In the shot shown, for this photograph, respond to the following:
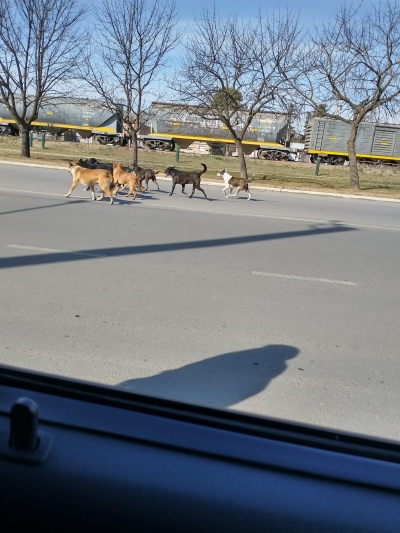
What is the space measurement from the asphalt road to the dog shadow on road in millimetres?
16

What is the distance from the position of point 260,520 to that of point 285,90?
2405 centimetres

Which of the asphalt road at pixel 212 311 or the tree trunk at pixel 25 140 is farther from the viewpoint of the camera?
the tree trunk at pixel 25 140

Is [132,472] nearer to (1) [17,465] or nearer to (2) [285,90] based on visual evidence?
(1) [17,465]

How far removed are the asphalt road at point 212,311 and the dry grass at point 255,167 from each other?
14413 millimetres

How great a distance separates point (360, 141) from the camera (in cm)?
4388

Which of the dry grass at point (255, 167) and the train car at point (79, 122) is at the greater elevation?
the train car at point (79, 122)

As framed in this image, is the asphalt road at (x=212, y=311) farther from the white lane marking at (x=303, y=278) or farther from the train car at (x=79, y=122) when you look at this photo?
the train car at (x=79, y=122)

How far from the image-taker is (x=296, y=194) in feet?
76.7

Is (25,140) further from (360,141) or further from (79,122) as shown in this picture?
(360,141)

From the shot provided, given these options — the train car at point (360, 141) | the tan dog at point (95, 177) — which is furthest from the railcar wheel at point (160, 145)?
the tan dog at point (95, 177)

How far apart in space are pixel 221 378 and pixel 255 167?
34794mm

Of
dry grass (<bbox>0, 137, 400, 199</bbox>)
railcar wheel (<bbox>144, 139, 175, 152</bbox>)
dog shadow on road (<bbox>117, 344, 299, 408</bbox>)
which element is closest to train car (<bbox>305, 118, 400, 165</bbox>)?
dry grass (<bbox>0, 137, 400, 199</bbox>)

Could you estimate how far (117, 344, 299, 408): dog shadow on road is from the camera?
13.5 feet

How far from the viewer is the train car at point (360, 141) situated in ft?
141
